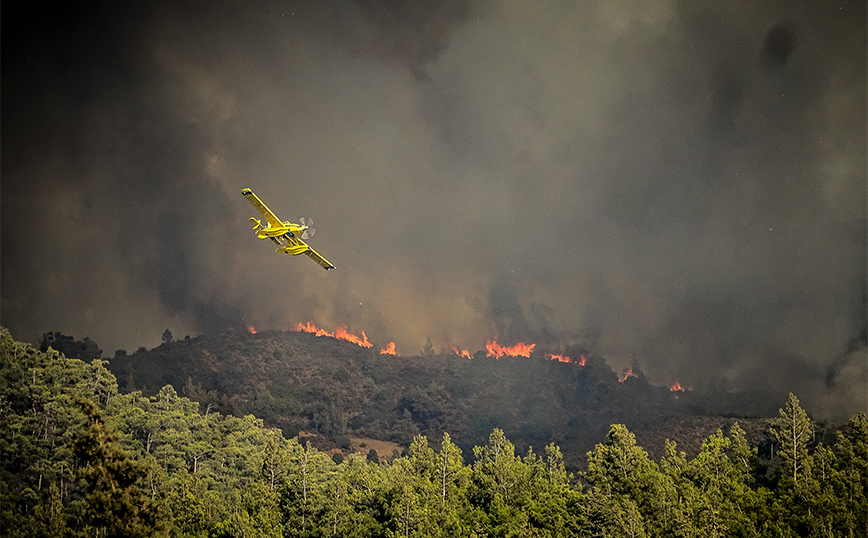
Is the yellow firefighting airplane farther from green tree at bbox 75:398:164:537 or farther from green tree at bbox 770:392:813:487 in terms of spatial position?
Answer: green tree at bbox 770:392:813:487

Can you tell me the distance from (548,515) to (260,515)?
108ft

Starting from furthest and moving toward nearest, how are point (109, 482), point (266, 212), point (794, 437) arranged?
1. point (794, 437)
2. point (266, 212)
3. point (109, 482)

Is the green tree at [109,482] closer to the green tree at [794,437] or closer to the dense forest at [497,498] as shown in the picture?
the dense forest at [497,498]

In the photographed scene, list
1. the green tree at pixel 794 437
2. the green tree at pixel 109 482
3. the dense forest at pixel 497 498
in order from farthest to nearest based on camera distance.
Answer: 1. the green tree at pixel 794 437
2. the dense forest at pixel 497 498
3. the green tree at pixel 109 482

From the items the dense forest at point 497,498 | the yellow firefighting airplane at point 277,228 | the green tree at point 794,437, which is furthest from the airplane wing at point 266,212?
the green tree at point 794,437

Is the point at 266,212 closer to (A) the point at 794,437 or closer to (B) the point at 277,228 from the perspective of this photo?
(B) the point at 277,228

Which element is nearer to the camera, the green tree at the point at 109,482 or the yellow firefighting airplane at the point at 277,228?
the green tree at the point at 109,482

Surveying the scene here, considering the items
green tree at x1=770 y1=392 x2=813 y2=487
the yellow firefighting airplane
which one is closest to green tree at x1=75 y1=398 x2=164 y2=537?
the yellow firefighting airplane

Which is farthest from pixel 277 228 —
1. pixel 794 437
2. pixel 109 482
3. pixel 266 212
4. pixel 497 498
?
pixel 794 437

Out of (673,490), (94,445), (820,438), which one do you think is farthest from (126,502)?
(820,438)

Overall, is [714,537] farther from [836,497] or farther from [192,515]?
[192,515]

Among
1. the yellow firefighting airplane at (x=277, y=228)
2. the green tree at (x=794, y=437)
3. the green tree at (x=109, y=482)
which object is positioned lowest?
the green tree at (x=109, y=482)

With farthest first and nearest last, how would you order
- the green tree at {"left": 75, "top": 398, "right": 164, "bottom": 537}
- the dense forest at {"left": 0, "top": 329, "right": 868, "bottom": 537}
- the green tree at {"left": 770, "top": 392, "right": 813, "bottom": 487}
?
the green tree at {"left": 770, "top": 392, "right": 813, "bottom": 487} < the dense forest at {"left": 0, "top": 329, "right": 868, "bottom": 537} < the green tree at {"left": 75, "top": 398, "right": 164, "bottom": 537}

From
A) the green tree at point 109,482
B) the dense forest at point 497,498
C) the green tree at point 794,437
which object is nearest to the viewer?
the green tree at point 109,482
